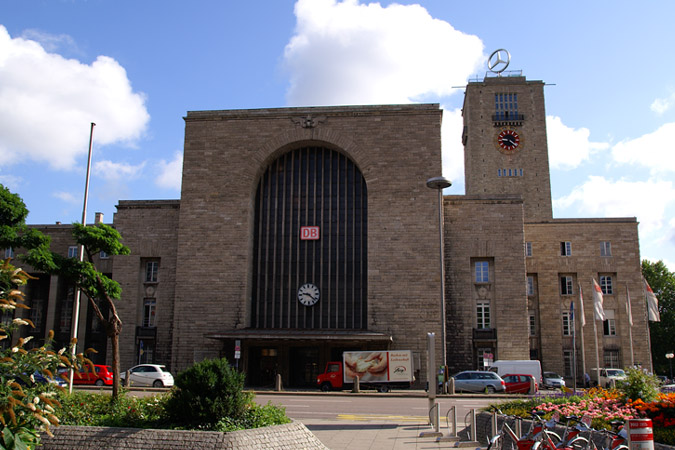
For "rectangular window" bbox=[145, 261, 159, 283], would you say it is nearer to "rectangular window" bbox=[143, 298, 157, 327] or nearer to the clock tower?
"rectangular window" bbox=[143, 298, 157, 327]

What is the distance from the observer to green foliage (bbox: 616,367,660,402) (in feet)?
41.0

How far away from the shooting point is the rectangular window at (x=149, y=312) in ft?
123

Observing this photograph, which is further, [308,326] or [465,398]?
[308,326]

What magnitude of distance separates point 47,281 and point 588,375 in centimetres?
3619

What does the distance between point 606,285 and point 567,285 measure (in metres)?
2.54

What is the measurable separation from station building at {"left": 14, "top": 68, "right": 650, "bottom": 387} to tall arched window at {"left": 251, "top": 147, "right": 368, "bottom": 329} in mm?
69

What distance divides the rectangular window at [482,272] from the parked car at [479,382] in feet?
24.1

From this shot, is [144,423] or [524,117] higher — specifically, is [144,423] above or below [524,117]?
below

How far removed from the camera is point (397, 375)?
3136 centimetres

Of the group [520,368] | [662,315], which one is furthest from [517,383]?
[662,315]

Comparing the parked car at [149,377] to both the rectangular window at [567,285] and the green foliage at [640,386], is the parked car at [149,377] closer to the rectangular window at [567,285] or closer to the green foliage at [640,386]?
the green foliage at [640,386]

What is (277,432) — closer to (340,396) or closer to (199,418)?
(199,418)

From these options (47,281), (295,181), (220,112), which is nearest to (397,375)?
(295,181)

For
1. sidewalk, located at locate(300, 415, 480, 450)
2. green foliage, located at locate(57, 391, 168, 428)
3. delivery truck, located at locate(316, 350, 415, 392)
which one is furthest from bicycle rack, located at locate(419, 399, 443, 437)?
delivery truck, located at locate(316, 350, 415, 392)
